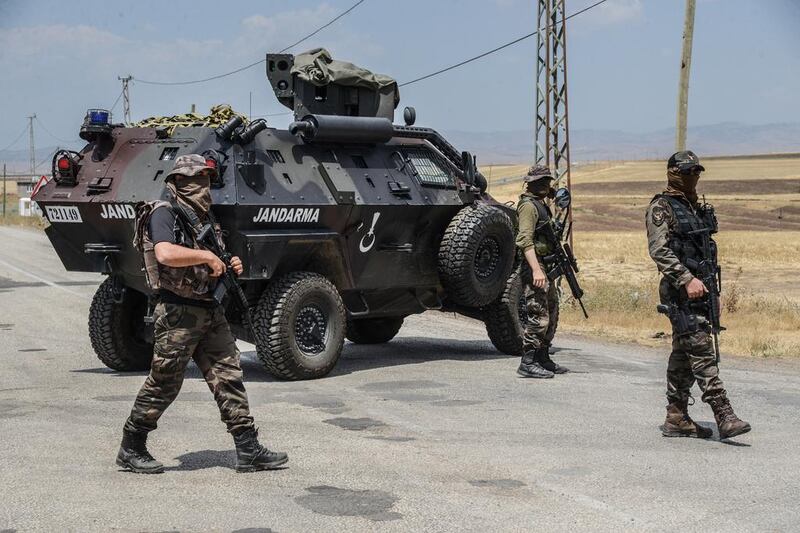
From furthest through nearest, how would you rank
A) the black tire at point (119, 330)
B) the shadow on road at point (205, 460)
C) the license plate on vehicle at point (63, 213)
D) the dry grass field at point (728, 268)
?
the dry grass field at point (728, 268)
the black tire at point (119, 330)
the license plate on vehicle at point (63, 213)
the shadow on road at point (205, 460)

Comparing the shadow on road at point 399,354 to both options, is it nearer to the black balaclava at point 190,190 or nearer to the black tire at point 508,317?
the black tire at point 508,317

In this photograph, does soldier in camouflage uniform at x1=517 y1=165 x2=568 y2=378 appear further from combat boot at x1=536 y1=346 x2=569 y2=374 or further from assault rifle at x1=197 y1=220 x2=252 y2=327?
assault rifle at x1=197 y1=220 x2=252 y2=327

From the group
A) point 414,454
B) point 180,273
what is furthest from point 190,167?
point 414,454

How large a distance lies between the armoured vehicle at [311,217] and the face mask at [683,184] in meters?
3.64

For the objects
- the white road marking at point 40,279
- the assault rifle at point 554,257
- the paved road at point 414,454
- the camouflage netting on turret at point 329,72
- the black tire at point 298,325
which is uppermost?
the camouflage netting on turret at point 329,72

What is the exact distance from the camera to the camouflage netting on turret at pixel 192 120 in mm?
11234

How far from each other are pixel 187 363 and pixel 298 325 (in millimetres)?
4108

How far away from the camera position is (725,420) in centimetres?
799

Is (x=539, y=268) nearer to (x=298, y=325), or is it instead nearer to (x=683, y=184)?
(x=298, y=325)

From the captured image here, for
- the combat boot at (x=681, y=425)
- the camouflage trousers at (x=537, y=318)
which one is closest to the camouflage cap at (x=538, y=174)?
the camouflage trousers at (x=537, y=318)

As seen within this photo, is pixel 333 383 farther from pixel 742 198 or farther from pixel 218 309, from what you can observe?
pixel 742 198

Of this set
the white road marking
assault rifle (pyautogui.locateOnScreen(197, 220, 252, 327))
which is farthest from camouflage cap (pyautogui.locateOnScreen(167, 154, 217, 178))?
the white road marking

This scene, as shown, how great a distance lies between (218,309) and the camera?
7031 millimetres

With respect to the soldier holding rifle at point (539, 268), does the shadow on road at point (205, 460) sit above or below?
below
